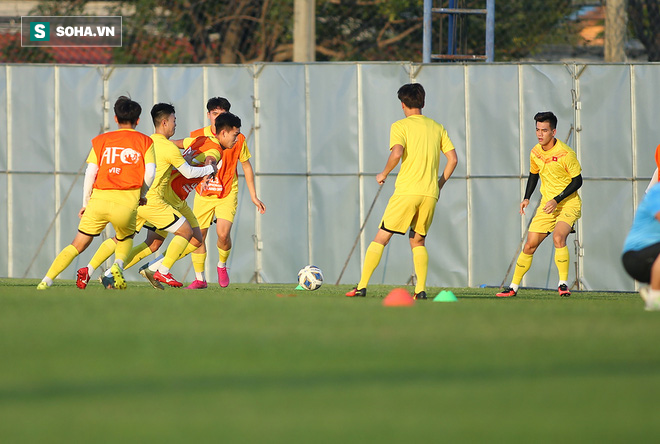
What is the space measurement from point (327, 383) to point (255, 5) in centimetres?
1670

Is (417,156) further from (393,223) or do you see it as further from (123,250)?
(123,250)

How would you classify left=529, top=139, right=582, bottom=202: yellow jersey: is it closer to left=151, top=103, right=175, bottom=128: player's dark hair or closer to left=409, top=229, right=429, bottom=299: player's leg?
left=409, top=229, right=429, bottom=299: player's leg

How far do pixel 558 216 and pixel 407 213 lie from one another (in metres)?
2.74

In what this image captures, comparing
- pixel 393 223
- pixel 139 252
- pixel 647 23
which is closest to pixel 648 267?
pixel 393 223

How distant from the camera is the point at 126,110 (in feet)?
34.2

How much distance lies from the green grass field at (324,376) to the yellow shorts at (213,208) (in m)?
4.53

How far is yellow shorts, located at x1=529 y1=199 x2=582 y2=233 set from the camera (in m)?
12.1

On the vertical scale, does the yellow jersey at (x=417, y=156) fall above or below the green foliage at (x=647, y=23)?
below

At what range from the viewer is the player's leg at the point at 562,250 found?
12.1 metres

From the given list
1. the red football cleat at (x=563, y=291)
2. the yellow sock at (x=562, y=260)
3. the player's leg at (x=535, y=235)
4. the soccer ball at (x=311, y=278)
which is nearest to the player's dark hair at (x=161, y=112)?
the soccer ball at (x=311, y=278)

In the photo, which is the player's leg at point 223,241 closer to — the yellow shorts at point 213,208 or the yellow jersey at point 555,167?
the yellow shorts at point 213,208

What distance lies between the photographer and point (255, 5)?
20.6 m

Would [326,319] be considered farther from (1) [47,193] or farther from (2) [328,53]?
(2) [328,53]

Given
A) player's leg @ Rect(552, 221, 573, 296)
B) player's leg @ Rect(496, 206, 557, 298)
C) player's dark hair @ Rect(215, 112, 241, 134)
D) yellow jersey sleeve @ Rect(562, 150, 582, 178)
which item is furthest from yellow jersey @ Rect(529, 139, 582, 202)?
player's dark hair @ Rect(215, 112, 241, 134)
